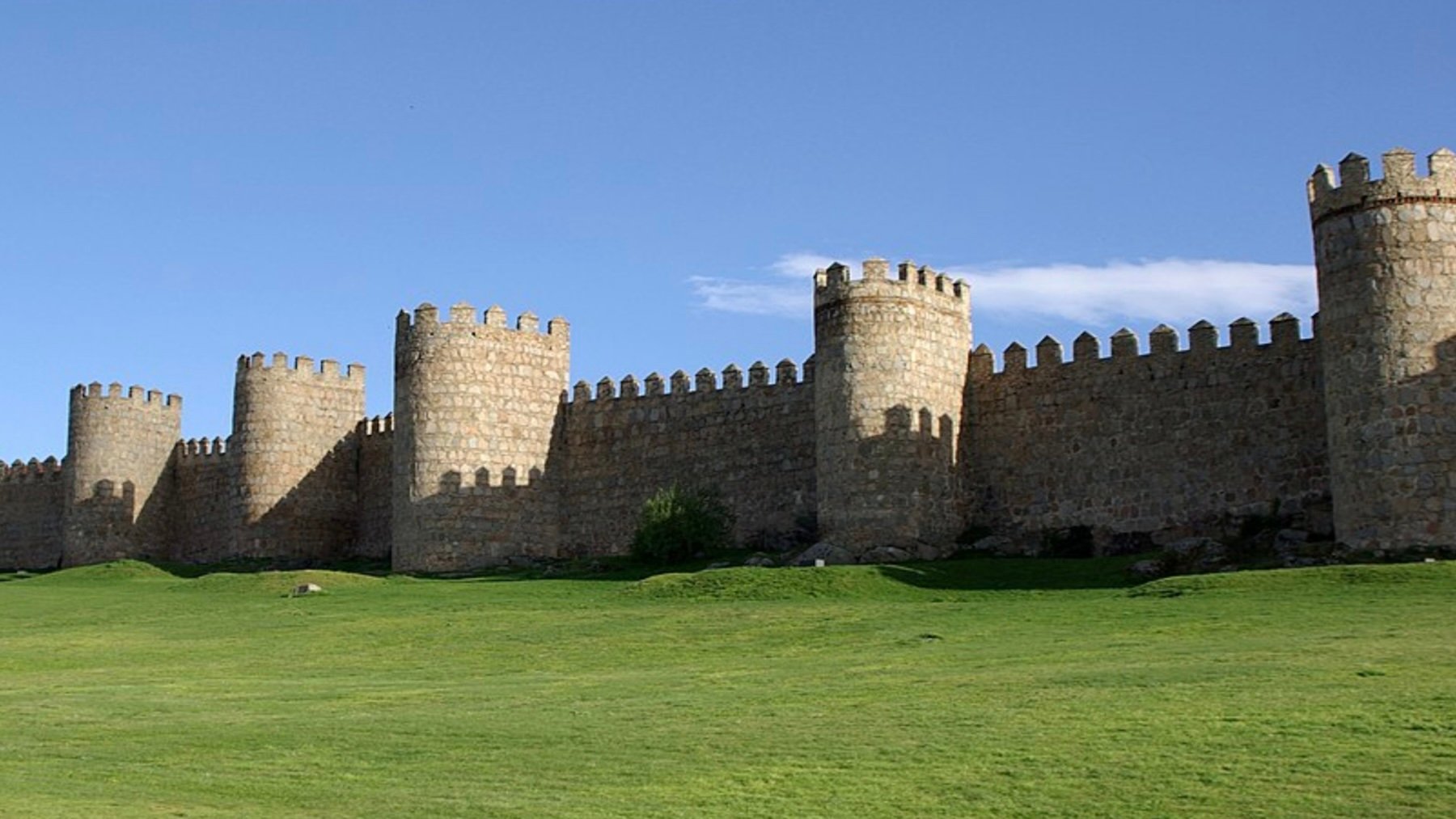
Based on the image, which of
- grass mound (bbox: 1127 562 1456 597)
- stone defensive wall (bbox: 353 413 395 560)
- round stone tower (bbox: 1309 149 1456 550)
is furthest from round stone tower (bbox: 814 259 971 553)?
stone defensive wall (bbox: 353 413 395 560)

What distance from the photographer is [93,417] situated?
60.0 metres

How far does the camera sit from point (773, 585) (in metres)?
34.7

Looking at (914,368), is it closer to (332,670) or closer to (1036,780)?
(332,670)

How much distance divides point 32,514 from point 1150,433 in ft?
132

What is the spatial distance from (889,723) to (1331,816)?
537 centimetres

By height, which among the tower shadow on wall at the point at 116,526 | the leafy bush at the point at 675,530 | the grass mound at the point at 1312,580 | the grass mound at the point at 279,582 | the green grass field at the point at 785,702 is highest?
the tower shadow on wall at the point at 116,526

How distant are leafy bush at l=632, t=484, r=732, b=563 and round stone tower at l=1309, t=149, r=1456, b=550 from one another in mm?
14532

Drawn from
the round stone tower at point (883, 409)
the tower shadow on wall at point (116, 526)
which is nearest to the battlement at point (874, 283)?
the round stone tower at point (883, 409)

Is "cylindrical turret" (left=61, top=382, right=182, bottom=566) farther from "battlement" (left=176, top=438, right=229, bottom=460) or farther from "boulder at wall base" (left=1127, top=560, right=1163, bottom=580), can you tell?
"boulder at wall base" (left=1127, top=560, right=1163, bottom=580)

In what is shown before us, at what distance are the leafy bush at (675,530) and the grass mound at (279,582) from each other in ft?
19.5

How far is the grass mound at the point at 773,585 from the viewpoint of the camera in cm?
3375

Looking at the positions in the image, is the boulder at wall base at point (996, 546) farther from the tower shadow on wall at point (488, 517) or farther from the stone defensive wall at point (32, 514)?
the stone defensive wall at point (32, 514)

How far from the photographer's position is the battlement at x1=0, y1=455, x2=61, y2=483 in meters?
64.8

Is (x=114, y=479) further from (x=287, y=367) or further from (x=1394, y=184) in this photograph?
(x=1394, y=184)
